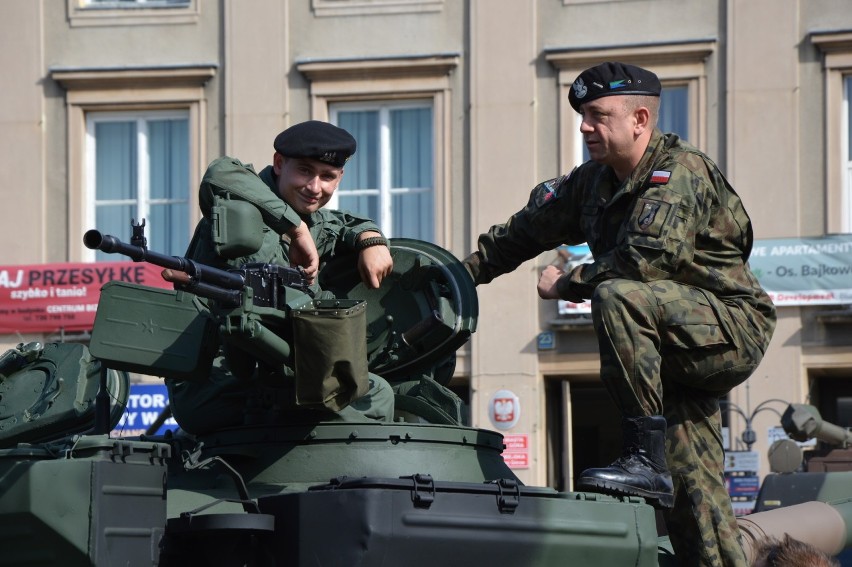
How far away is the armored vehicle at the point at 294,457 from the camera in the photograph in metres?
6.33

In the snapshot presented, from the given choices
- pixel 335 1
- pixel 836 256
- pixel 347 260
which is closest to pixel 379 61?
pixel 335 1

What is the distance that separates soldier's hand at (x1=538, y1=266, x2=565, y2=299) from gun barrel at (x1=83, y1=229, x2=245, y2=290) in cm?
140

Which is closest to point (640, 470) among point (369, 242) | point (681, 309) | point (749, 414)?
point (681, 309)

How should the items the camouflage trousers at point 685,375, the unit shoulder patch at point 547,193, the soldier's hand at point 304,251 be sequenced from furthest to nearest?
the unit shoulder patch at point 547,193
the soldier's hand at point 304,251
the camouflage trousers at point 685,375

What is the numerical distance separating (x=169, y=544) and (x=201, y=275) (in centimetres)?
103

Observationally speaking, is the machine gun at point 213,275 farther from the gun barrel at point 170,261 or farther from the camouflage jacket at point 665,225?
the camouflage jacket at point 665,225

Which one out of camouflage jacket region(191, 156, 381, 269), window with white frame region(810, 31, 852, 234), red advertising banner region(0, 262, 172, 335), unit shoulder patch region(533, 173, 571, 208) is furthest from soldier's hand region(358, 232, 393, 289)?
red advertising banner region(0, 262, 172, 335)

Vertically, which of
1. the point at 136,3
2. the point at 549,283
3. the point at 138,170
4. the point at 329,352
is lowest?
the point at 329,352

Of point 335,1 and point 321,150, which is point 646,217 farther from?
point 335,1

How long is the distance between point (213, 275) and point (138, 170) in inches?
813

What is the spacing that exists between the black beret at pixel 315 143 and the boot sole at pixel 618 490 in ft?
6.51

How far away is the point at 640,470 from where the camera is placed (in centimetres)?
704

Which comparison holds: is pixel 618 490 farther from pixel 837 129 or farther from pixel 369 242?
pixel 837 129

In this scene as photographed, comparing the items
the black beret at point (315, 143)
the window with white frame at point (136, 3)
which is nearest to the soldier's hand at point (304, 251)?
the black beret at point (315, 143)
